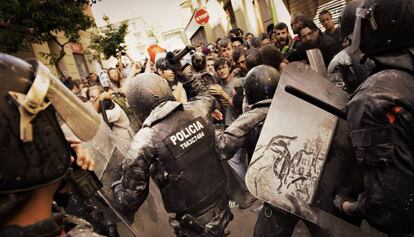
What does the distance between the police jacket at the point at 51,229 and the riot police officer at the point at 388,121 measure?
140cm

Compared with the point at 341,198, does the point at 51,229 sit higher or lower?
higher

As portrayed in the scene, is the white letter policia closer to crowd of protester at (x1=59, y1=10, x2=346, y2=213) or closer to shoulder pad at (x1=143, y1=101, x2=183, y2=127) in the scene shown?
shoulder pad at (x1=143, y1=101, x2=183, y2=127)

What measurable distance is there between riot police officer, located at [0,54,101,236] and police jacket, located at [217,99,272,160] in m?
1.79

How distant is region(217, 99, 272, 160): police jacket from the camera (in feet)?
9.27

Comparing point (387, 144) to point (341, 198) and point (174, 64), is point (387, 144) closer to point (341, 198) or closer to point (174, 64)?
point (341, 198)

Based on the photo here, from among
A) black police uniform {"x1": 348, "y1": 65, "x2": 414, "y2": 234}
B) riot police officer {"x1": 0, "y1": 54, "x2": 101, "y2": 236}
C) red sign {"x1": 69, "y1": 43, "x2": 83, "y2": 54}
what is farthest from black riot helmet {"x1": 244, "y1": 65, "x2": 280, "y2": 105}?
red sign {"x1": 69, "y1": 43, "x2": 83, "y2": 54}

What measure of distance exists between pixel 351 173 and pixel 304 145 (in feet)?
1.18

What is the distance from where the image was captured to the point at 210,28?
2408 cm

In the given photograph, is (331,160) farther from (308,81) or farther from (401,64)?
(401,64)

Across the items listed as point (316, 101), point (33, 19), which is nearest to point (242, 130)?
point (316, 101)

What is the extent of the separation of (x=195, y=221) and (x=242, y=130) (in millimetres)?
898

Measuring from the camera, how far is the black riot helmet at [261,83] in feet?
9.43

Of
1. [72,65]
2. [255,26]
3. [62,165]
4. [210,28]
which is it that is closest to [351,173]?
[62,165]

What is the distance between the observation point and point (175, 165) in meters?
2.49
